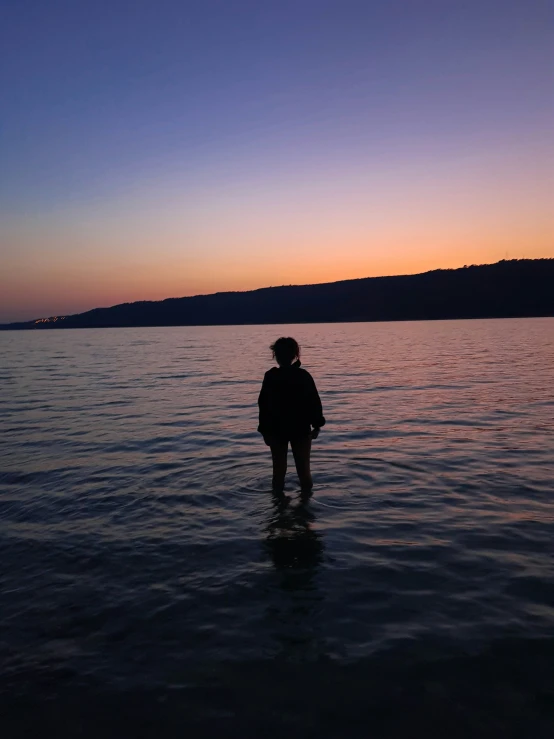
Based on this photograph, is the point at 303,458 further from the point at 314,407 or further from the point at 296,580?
the point at 296,580

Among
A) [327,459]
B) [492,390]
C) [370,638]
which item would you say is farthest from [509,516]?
[492,390]

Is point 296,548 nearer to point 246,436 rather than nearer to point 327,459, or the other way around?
point 327,459

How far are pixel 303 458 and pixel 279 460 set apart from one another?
0.41m

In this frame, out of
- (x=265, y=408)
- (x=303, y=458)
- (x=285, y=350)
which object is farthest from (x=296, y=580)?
(x=285, y=350)

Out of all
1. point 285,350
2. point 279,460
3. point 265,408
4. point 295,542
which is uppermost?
point 285,350

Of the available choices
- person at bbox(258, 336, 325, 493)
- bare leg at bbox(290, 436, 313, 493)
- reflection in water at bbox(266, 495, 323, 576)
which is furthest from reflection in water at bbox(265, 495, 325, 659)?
person at bbox(258, 336, 325, 493)

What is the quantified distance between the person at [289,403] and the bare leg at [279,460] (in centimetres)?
2

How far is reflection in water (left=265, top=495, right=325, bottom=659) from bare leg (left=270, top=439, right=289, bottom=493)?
1.37ft

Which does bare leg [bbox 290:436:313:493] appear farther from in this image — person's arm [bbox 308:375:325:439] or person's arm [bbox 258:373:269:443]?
person's arm [bbox 258:373:269:443]

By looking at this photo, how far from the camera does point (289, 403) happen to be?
306 inches

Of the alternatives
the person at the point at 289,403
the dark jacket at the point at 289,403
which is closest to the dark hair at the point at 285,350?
the person at the point at 289,403

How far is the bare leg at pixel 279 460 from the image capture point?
8.10m

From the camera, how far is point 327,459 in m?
11.1

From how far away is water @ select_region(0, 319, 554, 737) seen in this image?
3.83 metres
